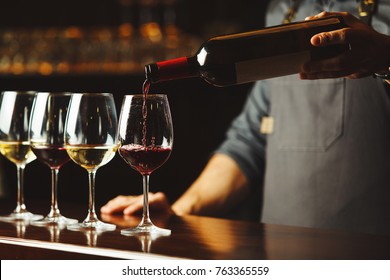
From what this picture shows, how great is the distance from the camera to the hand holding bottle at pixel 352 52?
4.09 ft

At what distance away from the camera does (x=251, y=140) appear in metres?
2.25

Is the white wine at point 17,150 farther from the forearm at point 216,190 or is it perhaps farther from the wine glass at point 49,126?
the forearm at point 216,190

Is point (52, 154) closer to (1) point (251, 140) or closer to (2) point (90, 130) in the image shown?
(2) point (90, 130)

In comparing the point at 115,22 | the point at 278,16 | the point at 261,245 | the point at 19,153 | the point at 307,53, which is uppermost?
the point at 115,22

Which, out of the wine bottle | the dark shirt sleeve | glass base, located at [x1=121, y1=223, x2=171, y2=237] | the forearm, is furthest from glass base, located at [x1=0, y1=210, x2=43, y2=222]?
the dark shirt sleeve

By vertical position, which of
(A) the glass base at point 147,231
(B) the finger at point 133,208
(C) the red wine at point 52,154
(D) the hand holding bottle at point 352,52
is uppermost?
(D) the hand holding bottle at point 352,52

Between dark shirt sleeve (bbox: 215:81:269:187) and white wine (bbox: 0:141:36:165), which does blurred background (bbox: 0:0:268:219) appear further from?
white wine (bbox: 0:141:36:165)

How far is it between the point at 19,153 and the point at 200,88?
2.68 metres

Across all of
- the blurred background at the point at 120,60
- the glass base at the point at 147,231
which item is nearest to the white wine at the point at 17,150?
the glass base at the point at 147,231

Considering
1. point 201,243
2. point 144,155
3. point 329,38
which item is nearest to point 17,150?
point 144,155

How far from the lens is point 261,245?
1.12 metres

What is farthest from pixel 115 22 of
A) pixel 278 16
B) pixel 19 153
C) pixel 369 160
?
pixel 19 153

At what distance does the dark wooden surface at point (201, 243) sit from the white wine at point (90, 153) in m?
0.13

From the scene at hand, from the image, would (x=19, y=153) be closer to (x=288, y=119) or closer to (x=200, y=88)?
(x=288, y=119)
